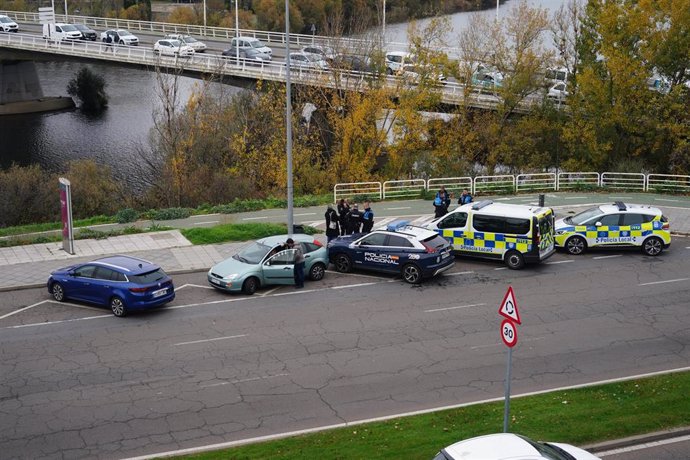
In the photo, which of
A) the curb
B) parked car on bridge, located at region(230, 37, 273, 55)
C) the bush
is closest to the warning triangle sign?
the curb

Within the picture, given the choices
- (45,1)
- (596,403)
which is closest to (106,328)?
(596,403)

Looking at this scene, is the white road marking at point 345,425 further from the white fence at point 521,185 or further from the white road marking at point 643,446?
the white fence at point 521,185

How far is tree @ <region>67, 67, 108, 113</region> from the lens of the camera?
6962 centimetres

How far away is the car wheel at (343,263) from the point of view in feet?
72.3

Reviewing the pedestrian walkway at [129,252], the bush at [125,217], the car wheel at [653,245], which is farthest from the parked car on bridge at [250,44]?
the car wheel at [653,245]

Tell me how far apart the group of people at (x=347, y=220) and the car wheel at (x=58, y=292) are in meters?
7.46

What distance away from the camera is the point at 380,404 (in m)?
14.4

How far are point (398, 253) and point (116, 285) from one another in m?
6.80

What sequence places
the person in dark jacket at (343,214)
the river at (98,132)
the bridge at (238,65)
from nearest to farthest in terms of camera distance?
the person in dark jacket at (343,214) → the bridge at (238,65) → the river at (98,132)

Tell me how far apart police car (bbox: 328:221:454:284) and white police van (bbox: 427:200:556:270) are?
1.26 m

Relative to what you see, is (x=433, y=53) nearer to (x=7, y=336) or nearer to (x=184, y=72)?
(x=184, y=72)

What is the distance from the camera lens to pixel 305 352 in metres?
16.8

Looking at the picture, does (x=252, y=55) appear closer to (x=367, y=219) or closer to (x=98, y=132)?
(x=98, y=132)

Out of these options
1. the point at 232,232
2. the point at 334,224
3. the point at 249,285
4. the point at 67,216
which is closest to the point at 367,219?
the point at 334,224
